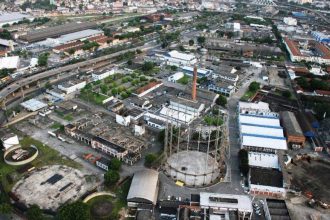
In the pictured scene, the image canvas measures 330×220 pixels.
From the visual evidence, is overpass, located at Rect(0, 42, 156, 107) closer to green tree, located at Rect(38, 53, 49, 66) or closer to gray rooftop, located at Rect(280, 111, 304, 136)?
green tree, located at Rect(38, 53, 49, 66)

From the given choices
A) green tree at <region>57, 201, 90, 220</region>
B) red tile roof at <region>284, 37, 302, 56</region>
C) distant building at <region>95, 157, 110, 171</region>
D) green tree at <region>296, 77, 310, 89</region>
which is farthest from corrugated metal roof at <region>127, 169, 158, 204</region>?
red tile roof at <region>284, 37, 302, 56</region>

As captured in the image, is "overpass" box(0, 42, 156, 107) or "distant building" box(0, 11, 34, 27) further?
"distant building" box(0, 11, 34, 27)

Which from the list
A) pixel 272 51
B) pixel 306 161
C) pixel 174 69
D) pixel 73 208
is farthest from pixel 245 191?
pixel 272 51

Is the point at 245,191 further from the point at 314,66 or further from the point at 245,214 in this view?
the point at 314,66

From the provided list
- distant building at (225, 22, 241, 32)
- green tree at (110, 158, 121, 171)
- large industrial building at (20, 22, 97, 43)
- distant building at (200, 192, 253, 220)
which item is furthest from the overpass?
distant building at (225, 22, 241, 32)

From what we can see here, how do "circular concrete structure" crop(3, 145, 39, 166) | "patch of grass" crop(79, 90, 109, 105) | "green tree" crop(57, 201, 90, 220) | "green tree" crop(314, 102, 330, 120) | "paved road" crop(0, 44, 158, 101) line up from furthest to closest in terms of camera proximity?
"paved road" crop(0, 44, 158, 101), "patch of grass" crop(79, 90, 109, 105), "green tree" crop(314, 102, 330, 120), "circular concrete structure" crop(3, 145, 39, 166), "green tree" crop(57, 201, 90, 220)

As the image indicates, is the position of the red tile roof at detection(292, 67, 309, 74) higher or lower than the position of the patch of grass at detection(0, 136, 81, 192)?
higher

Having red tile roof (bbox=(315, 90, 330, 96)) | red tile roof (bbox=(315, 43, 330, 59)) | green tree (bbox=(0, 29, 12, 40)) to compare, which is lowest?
red tile roof (bbox=(315, 90, 330, 96))

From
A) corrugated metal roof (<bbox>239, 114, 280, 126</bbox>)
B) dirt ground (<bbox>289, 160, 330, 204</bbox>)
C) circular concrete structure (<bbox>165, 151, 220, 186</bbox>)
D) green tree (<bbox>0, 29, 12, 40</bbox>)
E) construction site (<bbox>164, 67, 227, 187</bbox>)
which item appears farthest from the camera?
green tree (<bbox>0, 29, 12, 40</bbox>)
